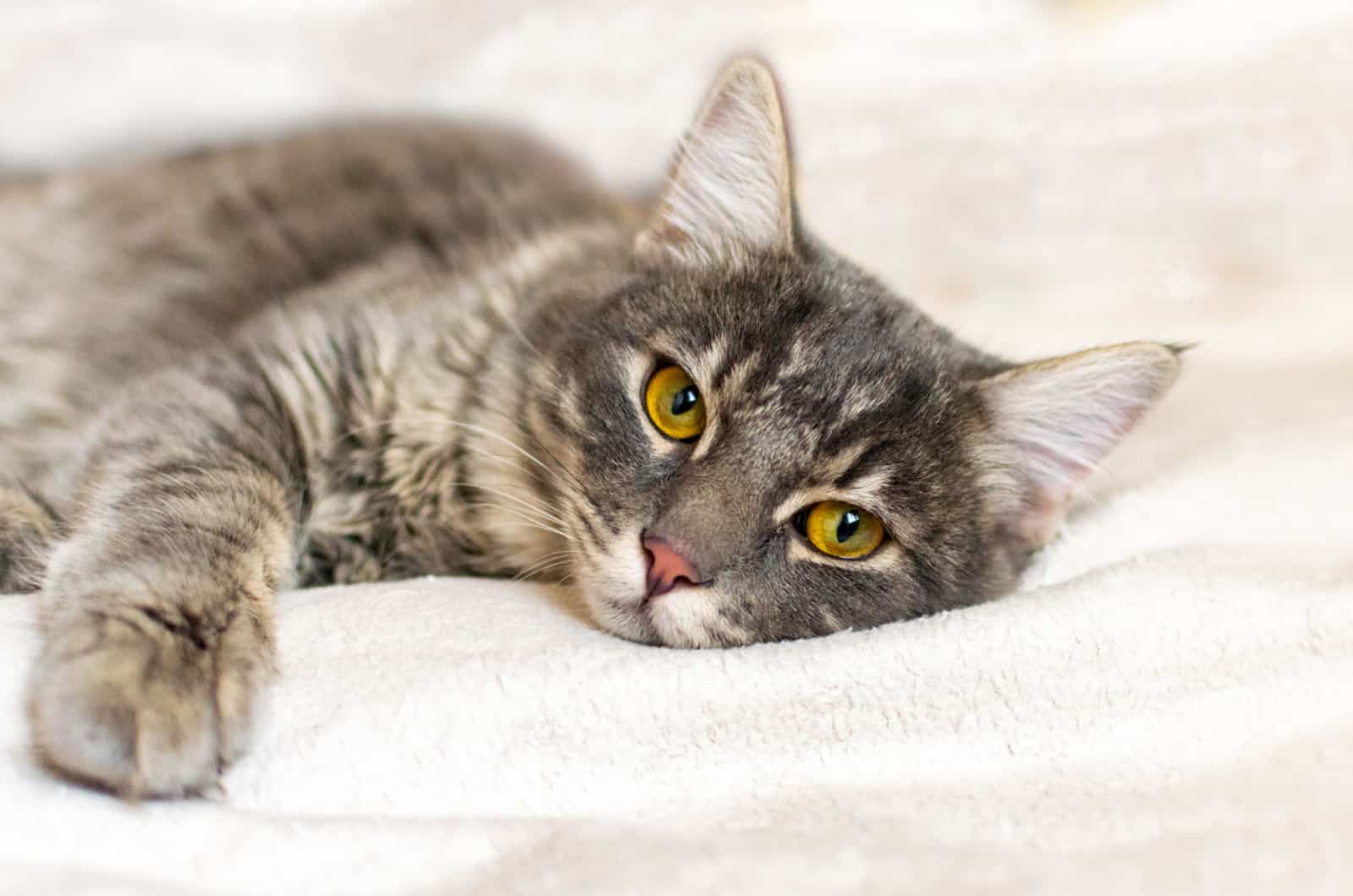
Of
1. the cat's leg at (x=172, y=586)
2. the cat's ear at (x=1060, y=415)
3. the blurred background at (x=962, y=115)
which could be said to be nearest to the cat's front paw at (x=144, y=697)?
the cat's leg at (x=172, y=586)

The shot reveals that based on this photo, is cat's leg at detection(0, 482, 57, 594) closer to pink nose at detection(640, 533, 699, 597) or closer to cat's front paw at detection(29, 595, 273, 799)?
cat's front paw at detection(29, 595, 273, 799)

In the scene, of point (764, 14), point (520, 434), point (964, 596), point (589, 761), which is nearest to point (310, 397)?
point (520, 434)

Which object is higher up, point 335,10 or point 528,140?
point 335,10

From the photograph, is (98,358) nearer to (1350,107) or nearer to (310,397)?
(310,397)

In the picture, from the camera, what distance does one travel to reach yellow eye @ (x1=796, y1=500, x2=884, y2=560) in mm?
1362

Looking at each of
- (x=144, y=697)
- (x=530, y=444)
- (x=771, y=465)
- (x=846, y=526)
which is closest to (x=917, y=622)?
(x=846, y=526)

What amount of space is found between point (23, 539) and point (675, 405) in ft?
2.99

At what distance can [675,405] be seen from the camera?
142 cm

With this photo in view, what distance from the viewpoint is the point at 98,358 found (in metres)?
1.92

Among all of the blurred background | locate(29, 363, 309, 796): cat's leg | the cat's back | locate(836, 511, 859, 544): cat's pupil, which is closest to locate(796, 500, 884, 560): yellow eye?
locate(836, 511, 859, 544): cat's pupil

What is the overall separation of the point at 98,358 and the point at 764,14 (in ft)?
5.37

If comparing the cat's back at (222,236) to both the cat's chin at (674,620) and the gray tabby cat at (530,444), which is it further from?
the cat's chin at (674,620)

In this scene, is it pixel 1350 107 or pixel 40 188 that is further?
pixel 1350 107

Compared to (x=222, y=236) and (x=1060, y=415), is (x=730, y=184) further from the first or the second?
(x=222, y=236)
